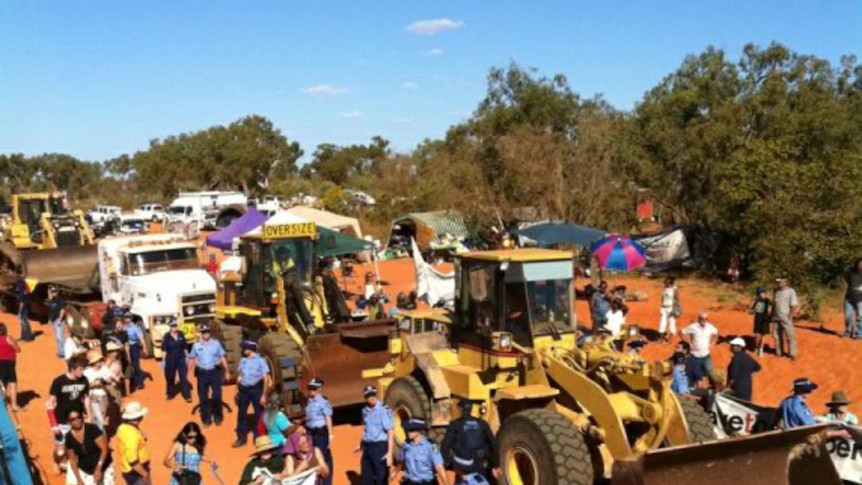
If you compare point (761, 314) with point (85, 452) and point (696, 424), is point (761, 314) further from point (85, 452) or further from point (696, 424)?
point (85, 452)

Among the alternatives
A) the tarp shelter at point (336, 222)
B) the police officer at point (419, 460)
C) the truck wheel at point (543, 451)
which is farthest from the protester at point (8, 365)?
the tarp shelter at point (336, 222)

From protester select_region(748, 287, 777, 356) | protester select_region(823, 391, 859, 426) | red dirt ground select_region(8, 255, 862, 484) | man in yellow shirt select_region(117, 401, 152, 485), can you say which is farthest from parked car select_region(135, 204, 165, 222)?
protester select_region(823, 391, 859, 426)

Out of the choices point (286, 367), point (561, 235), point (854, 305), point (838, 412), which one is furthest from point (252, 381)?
point (854, 305)

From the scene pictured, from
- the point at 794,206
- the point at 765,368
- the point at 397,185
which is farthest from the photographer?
the point at 397,185

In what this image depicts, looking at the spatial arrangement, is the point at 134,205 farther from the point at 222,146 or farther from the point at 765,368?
the point at 765,368

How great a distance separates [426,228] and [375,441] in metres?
25.2

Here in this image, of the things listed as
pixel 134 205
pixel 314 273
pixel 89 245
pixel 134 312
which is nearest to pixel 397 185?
pixel 89 245

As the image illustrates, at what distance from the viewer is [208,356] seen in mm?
11727

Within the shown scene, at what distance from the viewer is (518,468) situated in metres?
7.96

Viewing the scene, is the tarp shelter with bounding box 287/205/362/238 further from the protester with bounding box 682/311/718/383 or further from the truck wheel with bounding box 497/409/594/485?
the truck wheel with bounding box 497/409/594/485

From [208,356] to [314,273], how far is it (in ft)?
8.04

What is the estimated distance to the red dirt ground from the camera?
10.6m

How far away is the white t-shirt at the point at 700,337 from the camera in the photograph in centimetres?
1220

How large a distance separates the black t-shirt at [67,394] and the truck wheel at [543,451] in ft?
15.5
